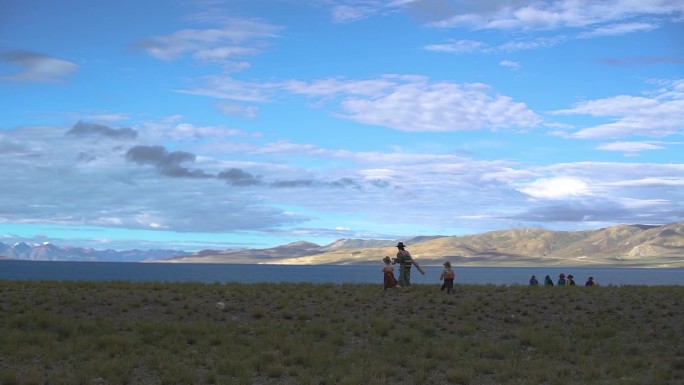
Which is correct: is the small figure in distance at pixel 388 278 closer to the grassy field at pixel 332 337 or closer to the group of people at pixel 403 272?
the group of people at pixel 403 272

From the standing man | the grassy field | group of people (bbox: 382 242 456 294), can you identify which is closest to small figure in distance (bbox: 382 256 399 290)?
group of people (bbox: 382 242 456 294)

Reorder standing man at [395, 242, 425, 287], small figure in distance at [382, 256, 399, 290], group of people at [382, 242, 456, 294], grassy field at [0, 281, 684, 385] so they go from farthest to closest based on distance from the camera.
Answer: standing man at [395, 242, 425, 287] → small figure in distance at [382, 256, 399, 290] → group of people at [382, 242, 456, 294] → grassy field at [0, 281, 684, 385]

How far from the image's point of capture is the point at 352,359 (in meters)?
16.8

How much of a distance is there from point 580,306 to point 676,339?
18.3 ft

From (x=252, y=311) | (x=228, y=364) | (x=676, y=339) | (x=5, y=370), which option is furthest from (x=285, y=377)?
(x=676, y=339)

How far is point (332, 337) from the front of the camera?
19.1m

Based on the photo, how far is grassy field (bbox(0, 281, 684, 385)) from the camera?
15.2 m

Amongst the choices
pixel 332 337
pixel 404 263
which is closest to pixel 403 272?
pixel 404 263

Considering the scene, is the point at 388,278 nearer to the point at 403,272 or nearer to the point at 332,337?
the point at 403,272

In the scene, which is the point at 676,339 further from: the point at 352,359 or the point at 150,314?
the point at 150,314

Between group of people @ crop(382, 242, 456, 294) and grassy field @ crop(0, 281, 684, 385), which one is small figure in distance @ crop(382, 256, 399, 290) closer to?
group of people @ crop(382, 242, 456, 294)

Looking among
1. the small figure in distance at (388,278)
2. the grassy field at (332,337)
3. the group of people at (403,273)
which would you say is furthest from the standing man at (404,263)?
the grassy field at (332,337)

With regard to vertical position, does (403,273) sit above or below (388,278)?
above

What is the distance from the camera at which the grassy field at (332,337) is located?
15.2m
